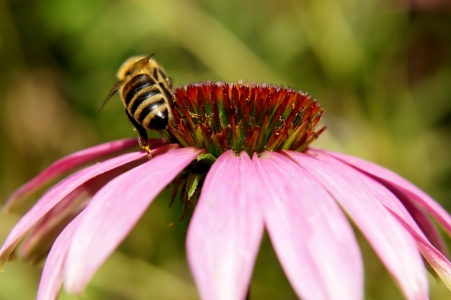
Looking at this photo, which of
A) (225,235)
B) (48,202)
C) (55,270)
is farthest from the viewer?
(48,202)

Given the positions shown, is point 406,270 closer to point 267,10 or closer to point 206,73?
point 206,73

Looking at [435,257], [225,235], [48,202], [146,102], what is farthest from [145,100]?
[435,257]

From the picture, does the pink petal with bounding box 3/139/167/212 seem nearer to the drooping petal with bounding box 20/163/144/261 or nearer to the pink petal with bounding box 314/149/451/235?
the drooping petal with bounding box 20/163/144/261

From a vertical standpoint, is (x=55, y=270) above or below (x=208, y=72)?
below

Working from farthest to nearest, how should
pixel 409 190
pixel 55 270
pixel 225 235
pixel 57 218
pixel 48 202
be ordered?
pixel 57 218 < pixel 409 190 < pixel 48 202 < pixel 55 270 < pixel 225 235

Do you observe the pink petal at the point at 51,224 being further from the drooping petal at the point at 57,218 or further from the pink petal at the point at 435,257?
the pink petal at the point at 435,257

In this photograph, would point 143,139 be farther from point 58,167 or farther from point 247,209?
point 247,209
